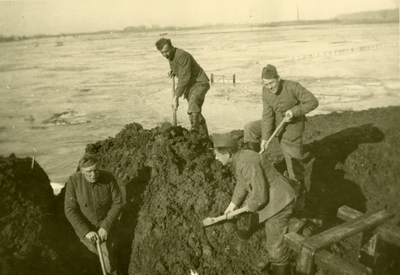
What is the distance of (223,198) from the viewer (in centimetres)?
409

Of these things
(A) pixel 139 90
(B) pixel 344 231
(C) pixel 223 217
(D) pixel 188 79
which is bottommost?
(A) pixel 139 90

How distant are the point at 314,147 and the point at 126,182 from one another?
3649mm

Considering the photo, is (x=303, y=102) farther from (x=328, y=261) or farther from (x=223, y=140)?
(x=328, y=261)

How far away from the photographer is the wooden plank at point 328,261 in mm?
3104

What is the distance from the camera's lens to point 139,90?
19531mm

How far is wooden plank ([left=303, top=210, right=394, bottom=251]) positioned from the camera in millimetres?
3279

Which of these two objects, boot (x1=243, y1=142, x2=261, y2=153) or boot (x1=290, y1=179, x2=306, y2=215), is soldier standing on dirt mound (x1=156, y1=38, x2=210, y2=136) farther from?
boot (x1=290, y1=179, x2=306, y2=215)

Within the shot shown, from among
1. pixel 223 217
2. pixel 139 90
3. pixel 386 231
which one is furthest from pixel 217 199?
pixel 139 90

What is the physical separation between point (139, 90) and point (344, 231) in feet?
56.2

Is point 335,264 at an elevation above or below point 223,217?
below

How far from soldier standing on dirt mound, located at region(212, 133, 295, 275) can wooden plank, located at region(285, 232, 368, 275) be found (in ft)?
0.51

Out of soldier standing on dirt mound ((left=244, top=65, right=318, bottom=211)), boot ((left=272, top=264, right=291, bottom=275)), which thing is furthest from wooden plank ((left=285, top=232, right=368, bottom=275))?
soldier standing on dirt mound ((left=244, top=65, right=318, bottom=211))

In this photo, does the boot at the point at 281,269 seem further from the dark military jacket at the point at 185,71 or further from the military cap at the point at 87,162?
the dark military jacket at the point at 185,71

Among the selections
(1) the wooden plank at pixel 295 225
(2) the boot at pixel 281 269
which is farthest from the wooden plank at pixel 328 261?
(1) the wooden plank at pixel 295 225
